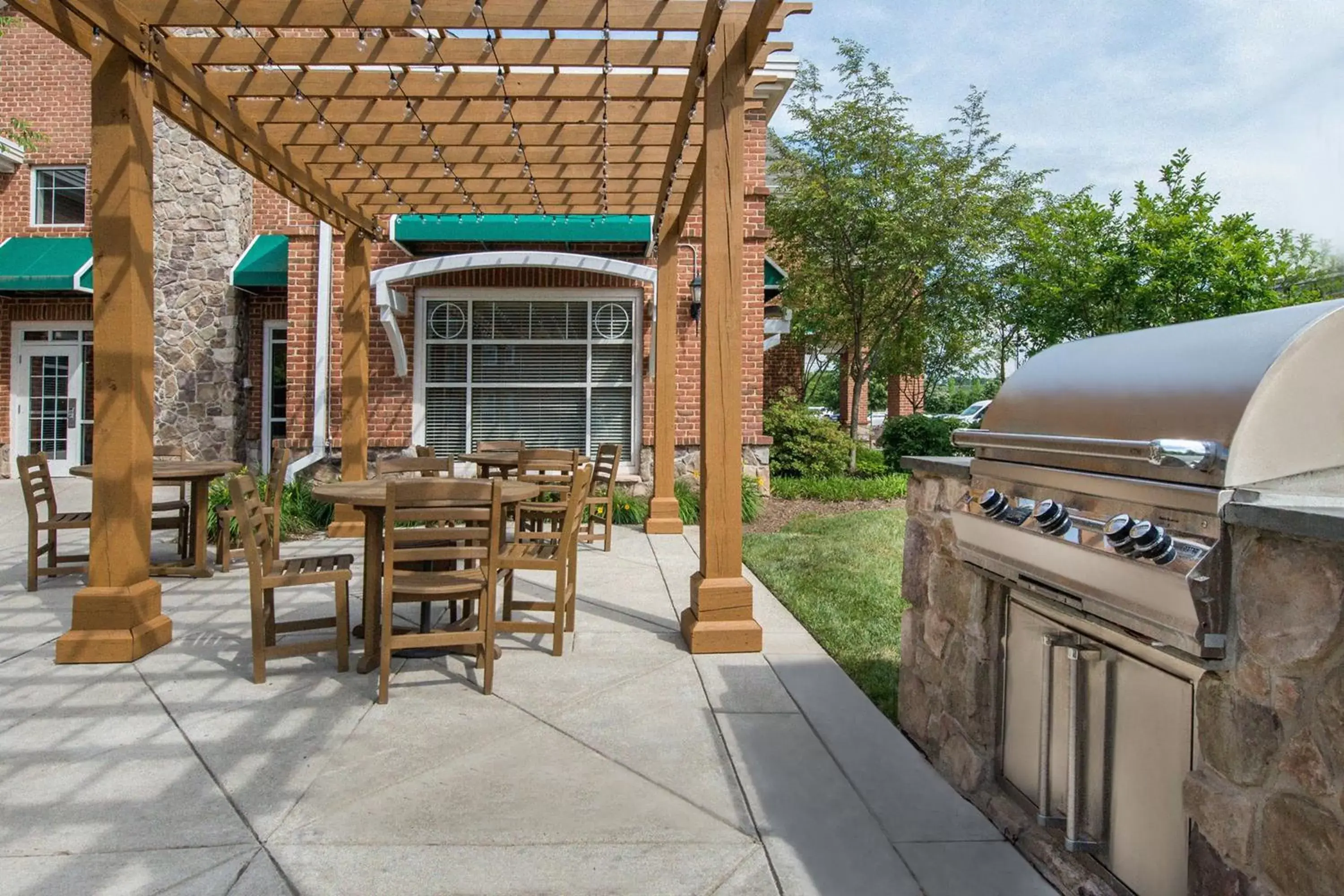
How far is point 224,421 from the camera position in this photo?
42.1ft

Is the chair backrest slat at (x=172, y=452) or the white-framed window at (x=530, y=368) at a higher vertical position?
the white-framed window at (x=530, y=368)

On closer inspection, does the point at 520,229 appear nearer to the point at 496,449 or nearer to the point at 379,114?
the point at 496,449

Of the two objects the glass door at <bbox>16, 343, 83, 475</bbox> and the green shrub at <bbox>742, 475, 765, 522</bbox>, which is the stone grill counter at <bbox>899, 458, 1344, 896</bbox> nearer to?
the green shrub at <bbox>742, 475, 765, 522</bbox>

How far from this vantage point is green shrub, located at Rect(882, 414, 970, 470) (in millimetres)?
14469

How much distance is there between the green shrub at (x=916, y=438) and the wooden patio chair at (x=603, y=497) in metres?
6.53

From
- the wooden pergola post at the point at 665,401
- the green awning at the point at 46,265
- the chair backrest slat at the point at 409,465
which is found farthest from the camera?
the green awning at the point at 46,265

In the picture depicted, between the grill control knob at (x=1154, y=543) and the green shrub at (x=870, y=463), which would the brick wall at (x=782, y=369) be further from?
the grill control knob at (x=1154, y=543)

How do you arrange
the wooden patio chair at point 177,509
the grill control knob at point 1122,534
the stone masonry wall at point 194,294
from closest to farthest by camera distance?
the grill control knob at point 1122,534
the wooden patio chair at point 177,509
the stone masonry wall at point 194,294

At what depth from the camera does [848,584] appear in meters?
6.54

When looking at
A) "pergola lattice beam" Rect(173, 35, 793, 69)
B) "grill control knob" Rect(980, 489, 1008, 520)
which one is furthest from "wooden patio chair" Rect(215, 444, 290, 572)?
"grill control knob" Rect(980, 489, 1008, 520)

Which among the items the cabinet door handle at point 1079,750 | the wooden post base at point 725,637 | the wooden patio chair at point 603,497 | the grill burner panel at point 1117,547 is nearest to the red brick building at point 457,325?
the wooden patio chair at point 603,497

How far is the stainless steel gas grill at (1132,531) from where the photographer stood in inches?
71.3

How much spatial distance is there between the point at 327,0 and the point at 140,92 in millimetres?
1140

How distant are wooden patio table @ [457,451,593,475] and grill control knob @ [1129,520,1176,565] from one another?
6.53 m
